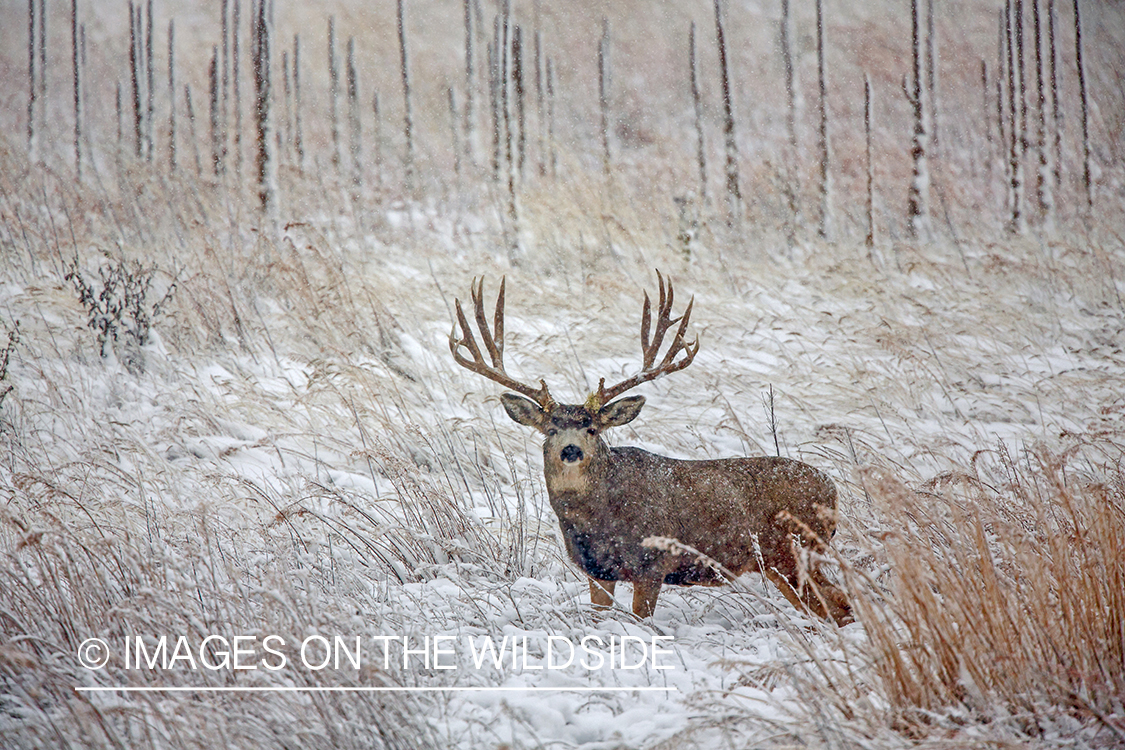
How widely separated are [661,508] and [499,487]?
1101 mm

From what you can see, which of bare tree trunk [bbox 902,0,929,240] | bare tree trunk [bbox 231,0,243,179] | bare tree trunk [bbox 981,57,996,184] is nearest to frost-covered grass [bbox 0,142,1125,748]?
bare tree trunk [bbox 902,0,929,240]

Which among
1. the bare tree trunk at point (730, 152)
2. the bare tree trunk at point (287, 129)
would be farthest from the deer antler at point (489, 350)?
the bare tree trunk at point (287, 129)

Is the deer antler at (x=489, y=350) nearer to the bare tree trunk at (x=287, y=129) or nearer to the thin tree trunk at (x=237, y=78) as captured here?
the thin tree trunk at (x=237, y=78)

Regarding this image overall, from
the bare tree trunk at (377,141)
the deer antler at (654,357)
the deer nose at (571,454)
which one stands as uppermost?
the bare tree trunk at (377,141)

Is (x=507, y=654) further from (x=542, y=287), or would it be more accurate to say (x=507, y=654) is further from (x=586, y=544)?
(x=542, y=287)

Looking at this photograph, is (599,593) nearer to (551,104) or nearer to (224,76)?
(551,104)

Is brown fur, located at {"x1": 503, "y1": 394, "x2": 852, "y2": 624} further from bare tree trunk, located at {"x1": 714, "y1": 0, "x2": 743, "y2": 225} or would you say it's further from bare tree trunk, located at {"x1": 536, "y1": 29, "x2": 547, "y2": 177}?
bare tree trunk, located at {"x1": 536, "y1": 29, "x2": 547, "y2": 177}

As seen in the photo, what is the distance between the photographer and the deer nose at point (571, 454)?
9.01 ft

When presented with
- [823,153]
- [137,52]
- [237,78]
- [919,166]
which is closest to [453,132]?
[237,78]

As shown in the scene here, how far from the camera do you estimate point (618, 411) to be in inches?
114

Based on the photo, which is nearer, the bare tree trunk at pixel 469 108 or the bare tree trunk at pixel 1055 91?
the bare tree trunk at pixel 1055 91

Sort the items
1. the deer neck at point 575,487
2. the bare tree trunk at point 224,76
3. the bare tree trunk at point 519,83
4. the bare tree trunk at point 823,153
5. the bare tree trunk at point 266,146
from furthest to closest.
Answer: the bare tree trunk at point 224,76, the bare tree trunk at point 519,83, the bare tree trunk at point 823,153, the bare tree trunk at point 266,146, the deer neck at point 575,487

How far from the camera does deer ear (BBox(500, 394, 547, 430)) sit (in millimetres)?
2863

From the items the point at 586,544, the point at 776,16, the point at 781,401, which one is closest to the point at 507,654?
the point at 586,544
